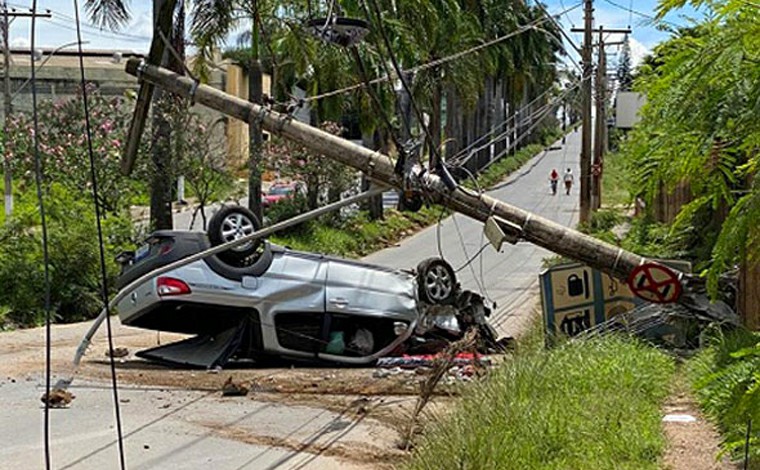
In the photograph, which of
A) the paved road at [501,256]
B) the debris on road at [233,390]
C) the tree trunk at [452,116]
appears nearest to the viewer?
the debris on road at [233,390]

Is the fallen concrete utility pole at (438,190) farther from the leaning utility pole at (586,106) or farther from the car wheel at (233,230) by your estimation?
the leaning utility pole at (586,106)

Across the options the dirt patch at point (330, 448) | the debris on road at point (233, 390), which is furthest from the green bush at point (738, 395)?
the debris on road at point (233, 390)

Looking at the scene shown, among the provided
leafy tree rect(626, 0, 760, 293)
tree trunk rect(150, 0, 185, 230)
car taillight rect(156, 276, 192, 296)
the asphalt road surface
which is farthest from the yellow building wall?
leafy tree rect(626, 0, 760, 293)

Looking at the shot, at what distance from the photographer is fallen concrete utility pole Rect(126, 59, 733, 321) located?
12977 mm

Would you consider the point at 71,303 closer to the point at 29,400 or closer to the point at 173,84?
the point at 173,84

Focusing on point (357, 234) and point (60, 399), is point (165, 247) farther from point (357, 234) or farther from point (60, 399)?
point (357, 234)

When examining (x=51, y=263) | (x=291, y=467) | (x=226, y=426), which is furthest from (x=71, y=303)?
(x=291, y=467)

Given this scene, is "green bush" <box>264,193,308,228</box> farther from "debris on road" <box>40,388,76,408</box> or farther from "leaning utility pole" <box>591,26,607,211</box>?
"debris on road" <box>40,388,76,408</box>

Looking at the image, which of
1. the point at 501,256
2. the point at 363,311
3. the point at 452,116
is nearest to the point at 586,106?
the point at 501,256

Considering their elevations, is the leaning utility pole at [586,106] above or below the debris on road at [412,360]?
above

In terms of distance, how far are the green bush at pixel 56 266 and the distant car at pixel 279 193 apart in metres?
10.9

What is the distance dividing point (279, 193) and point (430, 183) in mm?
25390

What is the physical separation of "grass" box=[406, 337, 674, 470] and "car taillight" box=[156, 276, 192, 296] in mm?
4023

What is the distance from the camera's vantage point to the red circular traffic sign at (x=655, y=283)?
12.8 m
